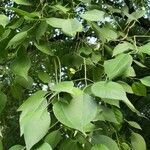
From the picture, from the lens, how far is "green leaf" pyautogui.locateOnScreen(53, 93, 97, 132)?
62cm

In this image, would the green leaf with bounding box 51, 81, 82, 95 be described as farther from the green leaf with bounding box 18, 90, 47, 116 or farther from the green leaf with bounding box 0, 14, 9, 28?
the green leaf with bounding box 0, 14, 9, 28

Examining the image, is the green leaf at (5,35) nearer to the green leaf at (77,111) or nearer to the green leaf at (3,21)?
the green leaf at (3,21)

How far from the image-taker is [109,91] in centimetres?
67

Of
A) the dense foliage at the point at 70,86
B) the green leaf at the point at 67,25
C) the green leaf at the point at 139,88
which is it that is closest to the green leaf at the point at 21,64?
the dense foliage at the point at 70,86

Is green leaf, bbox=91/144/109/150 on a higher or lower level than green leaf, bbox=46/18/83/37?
lower

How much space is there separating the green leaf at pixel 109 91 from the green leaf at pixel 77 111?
2 cm

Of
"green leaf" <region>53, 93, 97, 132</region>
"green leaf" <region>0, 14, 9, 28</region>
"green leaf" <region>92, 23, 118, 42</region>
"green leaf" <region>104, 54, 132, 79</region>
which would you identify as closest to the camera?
"green leaf" <region>53, 93, 97, 132</region>

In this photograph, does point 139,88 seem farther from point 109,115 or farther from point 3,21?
point 3,21

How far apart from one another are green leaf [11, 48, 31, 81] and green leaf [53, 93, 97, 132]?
21 cm

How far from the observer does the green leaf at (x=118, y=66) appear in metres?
0.73

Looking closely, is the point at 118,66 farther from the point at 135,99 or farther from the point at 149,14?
the point at 149,14

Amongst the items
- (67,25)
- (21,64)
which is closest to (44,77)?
(21,64)

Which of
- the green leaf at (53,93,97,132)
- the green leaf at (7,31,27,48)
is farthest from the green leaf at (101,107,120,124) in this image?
the green leaf at (7,31,27,48)

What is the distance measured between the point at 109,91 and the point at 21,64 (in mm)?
266
